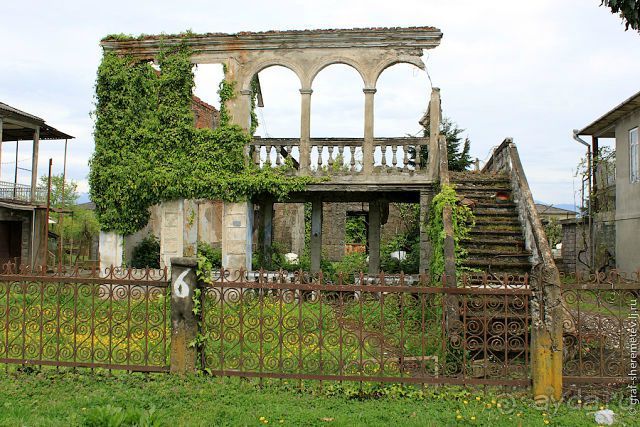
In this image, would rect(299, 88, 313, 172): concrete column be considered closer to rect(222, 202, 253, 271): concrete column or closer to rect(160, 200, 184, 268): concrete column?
rect(222, 202, 253, 271): concrete column

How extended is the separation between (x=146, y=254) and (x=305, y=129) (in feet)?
30.3

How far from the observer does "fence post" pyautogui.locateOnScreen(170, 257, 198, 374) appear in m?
6.33

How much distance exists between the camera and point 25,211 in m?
21.0

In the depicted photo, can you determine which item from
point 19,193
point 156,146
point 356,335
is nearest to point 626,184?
point 356,335

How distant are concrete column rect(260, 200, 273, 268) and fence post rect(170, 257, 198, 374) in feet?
32.7

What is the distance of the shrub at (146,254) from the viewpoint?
1969cm

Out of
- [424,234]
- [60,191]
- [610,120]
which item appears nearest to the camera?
[424,234]

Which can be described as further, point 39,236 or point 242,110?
Result: point 39,236

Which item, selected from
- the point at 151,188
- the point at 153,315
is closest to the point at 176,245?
the point at 151,188

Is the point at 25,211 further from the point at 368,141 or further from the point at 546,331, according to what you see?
the point at 546,331

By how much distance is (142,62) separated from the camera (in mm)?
14836

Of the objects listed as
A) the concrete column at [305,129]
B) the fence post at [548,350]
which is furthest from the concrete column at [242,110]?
the fence post at [548,350]

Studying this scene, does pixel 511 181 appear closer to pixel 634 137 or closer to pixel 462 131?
pixel 634 137

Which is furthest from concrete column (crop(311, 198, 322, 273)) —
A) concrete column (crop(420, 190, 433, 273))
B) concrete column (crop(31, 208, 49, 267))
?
concrete column (crop(31, 208, 49, 267))
